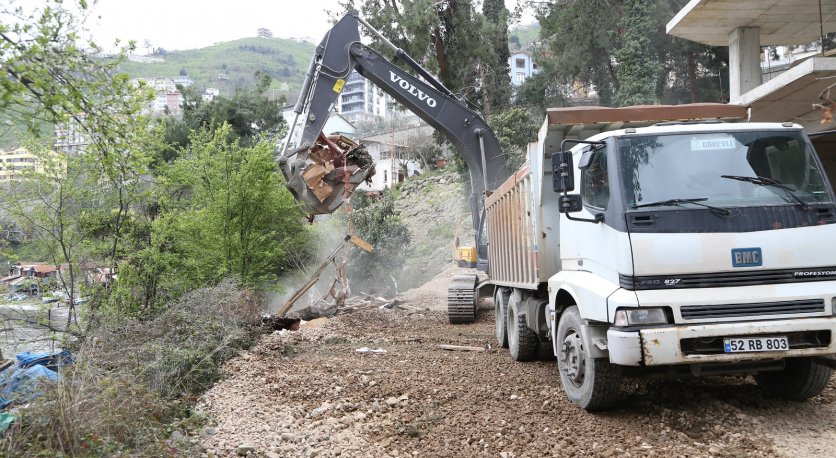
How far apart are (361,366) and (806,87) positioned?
8.91 metres

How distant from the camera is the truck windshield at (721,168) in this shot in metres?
5.10

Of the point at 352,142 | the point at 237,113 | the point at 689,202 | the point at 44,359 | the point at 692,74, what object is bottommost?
the point at 44,359

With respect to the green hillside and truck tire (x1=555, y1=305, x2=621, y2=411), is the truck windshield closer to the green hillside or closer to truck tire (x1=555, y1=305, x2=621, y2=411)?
truck tire (x1=555, y1=305, x2=621, y2=411)

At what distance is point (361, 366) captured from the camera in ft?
27.7

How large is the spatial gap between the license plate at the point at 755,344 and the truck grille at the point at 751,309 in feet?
0.59

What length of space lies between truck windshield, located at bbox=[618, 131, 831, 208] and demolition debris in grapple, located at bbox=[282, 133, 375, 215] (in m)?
6.02

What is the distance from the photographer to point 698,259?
4.89 m

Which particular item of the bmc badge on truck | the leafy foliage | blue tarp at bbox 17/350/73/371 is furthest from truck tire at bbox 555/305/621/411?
the leafy foliage

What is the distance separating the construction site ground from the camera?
4902 millimetres

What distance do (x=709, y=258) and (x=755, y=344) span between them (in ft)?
2.30

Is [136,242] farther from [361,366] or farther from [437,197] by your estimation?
[437,197]

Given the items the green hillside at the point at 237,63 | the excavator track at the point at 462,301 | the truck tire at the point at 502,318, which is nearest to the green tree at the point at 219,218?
the excavator track at the point at 462,301

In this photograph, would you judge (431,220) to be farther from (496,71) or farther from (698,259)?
(698,259)

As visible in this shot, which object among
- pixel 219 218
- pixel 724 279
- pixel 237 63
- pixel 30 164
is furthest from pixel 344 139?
pixel 237 63
